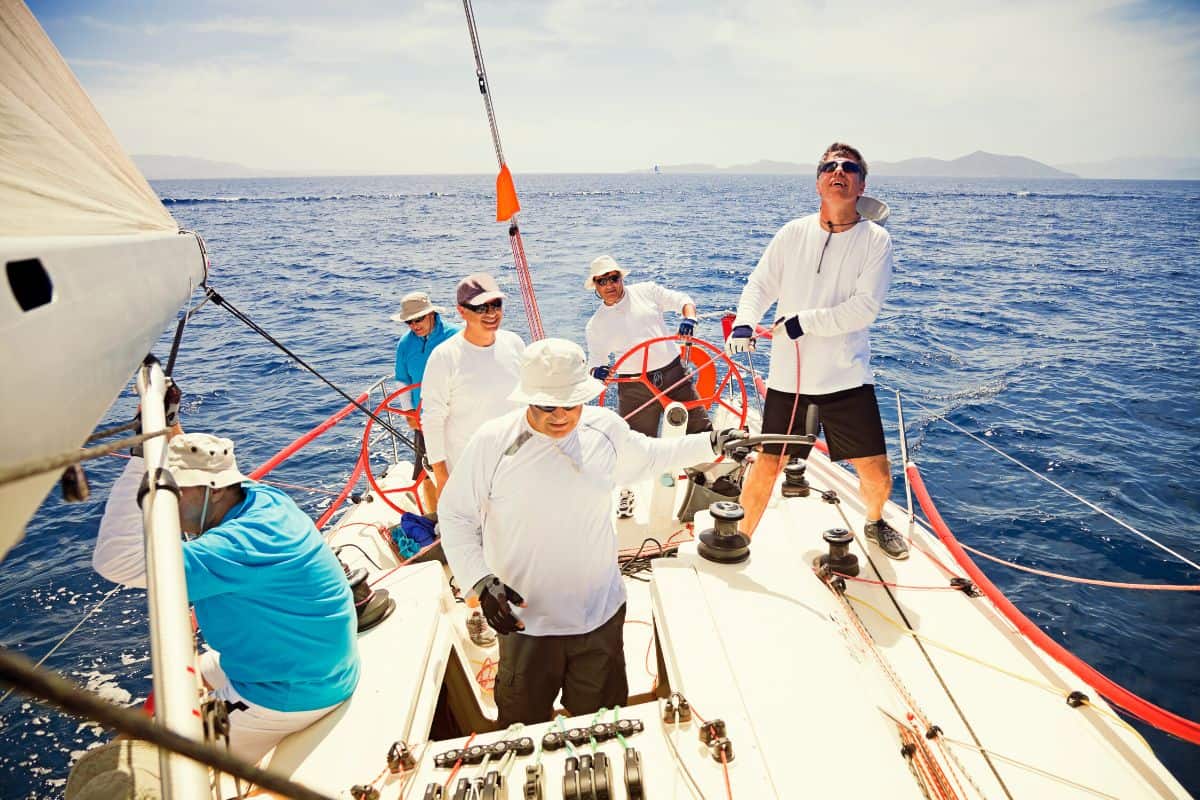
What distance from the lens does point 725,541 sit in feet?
8.19

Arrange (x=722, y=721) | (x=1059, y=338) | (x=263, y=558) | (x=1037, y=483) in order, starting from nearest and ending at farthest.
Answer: (x=722, y=721)
(x=263, y=558)
(x=1037, y=483)
(x=1059, y=338)

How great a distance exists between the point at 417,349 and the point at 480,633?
2084 millimetres

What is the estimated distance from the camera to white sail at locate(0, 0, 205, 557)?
0.70 metres

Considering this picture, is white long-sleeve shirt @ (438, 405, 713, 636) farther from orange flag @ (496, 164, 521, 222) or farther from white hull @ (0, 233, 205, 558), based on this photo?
orange flag @ (496, 164, 521, 222)

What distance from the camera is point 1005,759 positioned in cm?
190

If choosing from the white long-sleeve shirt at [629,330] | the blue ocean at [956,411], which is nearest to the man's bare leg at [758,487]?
the white long-sleeve shirt at [629,330]

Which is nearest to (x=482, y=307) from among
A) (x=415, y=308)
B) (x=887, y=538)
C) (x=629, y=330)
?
(x=415, y=308)

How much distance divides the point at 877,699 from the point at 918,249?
2659cm

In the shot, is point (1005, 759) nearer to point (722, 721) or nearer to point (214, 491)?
point (722, 721)

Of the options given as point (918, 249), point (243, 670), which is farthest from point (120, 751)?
point (918, 249)

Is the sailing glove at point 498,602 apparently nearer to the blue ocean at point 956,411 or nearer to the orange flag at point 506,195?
the blue ocean at point 956,411

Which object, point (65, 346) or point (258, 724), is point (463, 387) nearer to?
point (258, 724)

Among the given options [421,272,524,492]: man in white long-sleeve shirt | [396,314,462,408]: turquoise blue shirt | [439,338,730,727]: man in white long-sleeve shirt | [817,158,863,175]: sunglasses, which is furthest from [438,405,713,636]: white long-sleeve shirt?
[396,314,462,408]: turquoise blue shirt

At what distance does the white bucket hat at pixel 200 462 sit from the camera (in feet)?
6.08
